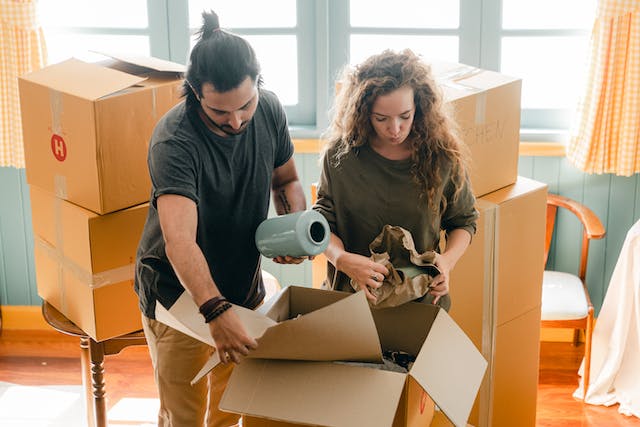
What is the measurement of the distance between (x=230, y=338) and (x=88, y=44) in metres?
2.38

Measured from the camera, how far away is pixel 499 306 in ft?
8.45

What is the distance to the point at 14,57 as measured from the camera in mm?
3465

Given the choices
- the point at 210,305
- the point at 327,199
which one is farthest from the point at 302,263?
the point at 210,305

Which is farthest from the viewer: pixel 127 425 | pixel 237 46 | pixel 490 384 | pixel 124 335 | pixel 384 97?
pixel 127 425

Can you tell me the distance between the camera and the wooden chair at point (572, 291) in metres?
3.16

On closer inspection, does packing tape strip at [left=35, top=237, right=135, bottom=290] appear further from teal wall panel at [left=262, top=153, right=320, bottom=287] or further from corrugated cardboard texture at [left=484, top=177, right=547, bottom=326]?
teal wall panel at [left=262, top=153, right=320, bottom=287]

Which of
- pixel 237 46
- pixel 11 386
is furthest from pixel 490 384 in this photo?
pixel 11 386

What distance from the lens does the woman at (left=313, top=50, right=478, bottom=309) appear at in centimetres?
191

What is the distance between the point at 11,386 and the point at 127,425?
22.3 inches

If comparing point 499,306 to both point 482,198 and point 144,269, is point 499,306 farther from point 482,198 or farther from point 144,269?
point 144,269

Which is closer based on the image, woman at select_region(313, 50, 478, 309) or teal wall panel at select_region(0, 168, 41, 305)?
woman at select_region(313, 50, 478, 309)

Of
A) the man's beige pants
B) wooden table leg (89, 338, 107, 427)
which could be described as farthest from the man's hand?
wooden table leg (89, 338, 107, 427)

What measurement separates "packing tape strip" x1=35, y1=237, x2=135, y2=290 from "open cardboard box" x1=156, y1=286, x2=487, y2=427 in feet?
2.41

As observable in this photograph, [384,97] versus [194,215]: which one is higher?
[384,97]
